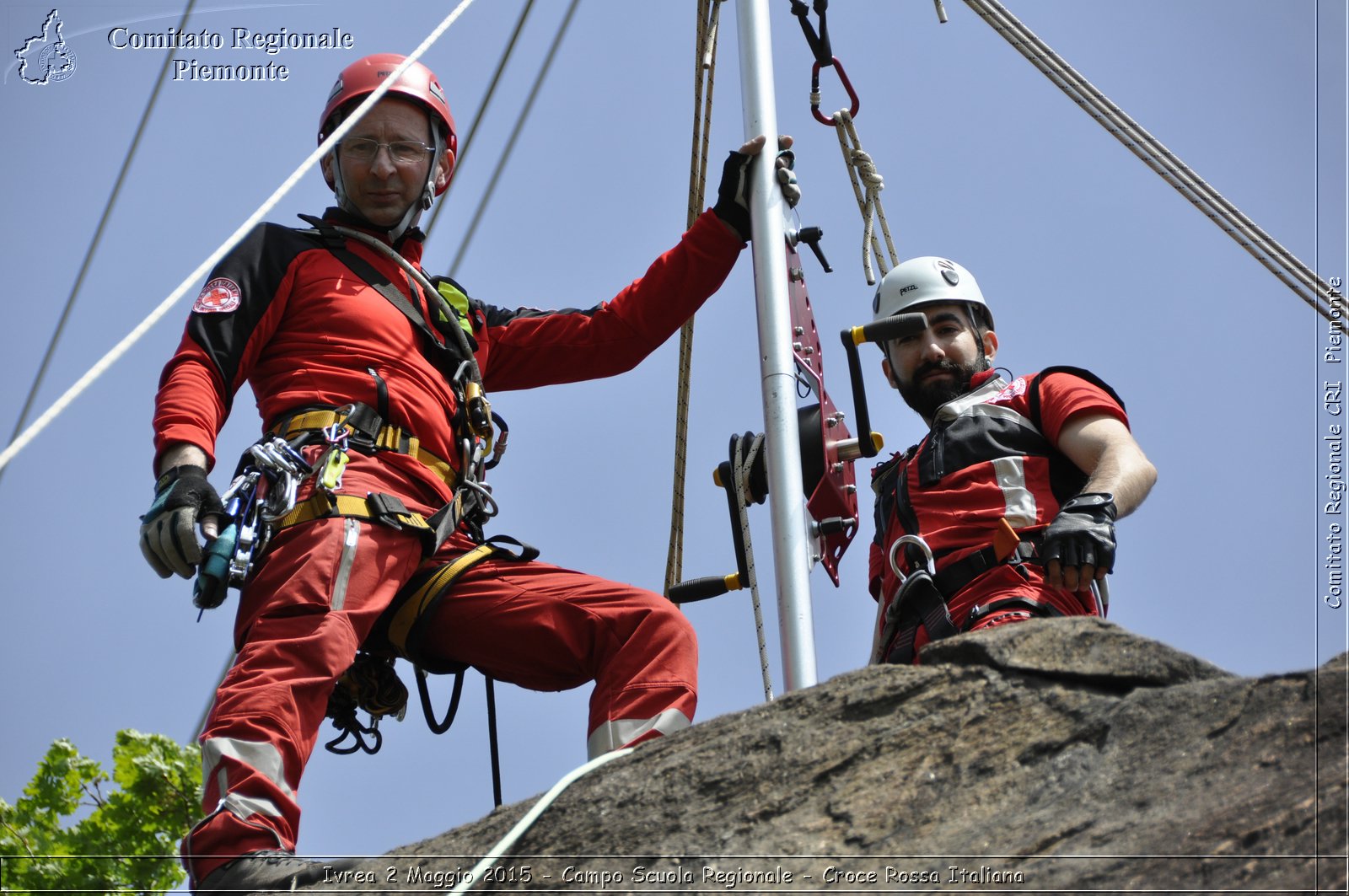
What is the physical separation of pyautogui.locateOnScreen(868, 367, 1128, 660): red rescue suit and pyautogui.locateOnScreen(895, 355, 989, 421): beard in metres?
0.16

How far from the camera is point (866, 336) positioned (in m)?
4.64

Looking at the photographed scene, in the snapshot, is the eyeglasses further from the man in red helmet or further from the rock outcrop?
the rock outcrop

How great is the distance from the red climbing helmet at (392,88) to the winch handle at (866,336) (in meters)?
1.54

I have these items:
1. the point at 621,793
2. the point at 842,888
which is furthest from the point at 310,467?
the point at 842,888

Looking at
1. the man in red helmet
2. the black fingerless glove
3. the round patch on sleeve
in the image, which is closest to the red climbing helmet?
the man in red helmet

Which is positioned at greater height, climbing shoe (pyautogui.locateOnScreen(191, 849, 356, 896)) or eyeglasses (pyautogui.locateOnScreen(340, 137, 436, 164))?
eyeglasses (pyautogui.locateOnScreen(340, 137, 436, 164))

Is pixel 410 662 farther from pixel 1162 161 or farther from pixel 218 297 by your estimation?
pixel 1162 161

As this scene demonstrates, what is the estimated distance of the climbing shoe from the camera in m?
3.35

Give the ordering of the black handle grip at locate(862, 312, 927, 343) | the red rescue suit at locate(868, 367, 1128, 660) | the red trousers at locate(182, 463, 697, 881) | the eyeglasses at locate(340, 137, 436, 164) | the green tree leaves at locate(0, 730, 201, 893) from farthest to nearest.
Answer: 1. the green tree leaves at locate(0, 730, 201, 893)
2. the eyeglasses at locate(340, 137, 436, 164)
3. the black handle grip at locate(862, 312, 927, 343)
4. the red rescue suit at locate(868, 367, 1128, 660)
5. the red trousers at locate(182, 463, 697, 881)

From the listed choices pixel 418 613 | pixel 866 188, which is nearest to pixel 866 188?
pixel 866 188

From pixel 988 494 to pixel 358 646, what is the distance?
6.10 ft

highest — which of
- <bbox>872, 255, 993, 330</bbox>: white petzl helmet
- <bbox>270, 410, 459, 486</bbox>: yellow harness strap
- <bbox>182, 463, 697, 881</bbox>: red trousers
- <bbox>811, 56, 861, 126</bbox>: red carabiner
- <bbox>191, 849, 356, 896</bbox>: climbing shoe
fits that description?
<bbox>811, 56, 861, 126</bbox>: red carabiner

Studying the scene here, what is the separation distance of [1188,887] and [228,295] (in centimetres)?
312

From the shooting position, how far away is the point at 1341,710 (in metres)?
2.69
